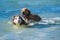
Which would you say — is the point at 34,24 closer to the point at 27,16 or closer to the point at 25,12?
the point at 27,16

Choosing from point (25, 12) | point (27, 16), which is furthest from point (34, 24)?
point (25, 12)

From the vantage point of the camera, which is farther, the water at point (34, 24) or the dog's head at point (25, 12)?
the dog's head at point (25, 12)

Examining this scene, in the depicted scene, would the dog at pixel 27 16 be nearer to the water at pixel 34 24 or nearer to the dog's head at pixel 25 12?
the dog's head at pixel 25 12

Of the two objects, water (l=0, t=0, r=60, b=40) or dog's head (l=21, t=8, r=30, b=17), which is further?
dog's head (l=21, t=8, r=30, b=17)

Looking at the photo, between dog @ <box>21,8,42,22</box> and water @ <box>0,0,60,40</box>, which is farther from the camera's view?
dog @ <box>21,8,42,22</box>

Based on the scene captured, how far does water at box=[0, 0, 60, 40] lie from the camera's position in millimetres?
8469

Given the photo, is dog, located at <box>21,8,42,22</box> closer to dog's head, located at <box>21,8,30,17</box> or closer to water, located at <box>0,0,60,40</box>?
dog's head, located at <box>21,8,30,17</box>

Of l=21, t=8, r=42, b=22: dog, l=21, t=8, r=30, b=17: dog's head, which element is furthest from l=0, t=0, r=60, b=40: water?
l=21, t=8, r=30, b=17: dog's head

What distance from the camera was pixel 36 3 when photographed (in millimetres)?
13383

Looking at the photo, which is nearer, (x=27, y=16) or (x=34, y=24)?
(x=34, y=24)

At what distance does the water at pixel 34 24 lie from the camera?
27.8 ft

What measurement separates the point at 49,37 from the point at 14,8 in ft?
14.3

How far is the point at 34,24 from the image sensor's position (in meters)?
9.55

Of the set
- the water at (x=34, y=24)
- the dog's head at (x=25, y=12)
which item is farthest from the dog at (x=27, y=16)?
the water at (x=34, y=24)
